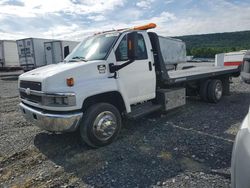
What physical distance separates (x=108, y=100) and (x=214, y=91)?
14.9 ft

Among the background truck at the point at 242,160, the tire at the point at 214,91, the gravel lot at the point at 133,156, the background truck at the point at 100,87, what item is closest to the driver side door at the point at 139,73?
the background truck at the point at 100,87

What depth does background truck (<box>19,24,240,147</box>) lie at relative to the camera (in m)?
4.28

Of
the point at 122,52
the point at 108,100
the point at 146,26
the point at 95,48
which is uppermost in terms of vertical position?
the point at 146,26

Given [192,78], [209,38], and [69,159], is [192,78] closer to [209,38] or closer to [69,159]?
[69,159]

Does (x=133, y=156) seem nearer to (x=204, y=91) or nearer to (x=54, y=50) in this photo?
(x=204, y=91)

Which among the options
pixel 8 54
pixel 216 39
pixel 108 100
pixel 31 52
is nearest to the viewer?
pixel 108 100

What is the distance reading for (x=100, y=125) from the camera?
15.2 feet

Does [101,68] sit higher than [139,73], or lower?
higher

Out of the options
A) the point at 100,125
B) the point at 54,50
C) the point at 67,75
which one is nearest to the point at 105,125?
the point at 100,125

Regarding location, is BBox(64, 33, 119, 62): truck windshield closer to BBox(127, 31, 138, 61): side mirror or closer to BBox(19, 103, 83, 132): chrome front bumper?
BBox(127, 31, 138, 61): side mirror

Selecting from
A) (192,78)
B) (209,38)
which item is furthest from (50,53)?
(209,38)

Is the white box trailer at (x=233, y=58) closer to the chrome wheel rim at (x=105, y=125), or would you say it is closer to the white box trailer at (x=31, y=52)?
the chrome wheel rim at (x=105, y=125)

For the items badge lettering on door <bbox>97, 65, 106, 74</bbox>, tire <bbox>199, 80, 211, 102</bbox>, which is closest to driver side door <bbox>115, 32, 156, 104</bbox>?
badge lettering on door <bbox>97, 65, 106, 74</bbox>

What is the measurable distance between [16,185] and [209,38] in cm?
10097
